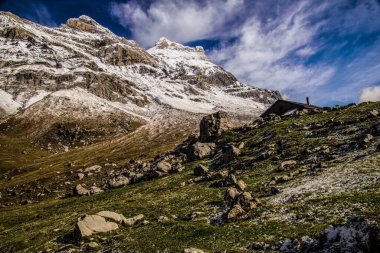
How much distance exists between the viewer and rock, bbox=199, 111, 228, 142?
3539 inches

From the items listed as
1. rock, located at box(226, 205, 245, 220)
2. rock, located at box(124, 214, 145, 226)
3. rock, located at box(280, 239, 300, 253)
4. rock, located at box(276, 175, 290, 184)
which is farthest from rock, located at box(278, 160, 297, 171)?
rock, located at box(280, 239, 300, 253)

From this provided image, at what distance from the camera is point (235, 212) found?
104 ft

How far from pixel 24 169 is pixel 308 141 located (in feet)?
458

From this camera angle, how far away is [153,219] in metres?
37.8

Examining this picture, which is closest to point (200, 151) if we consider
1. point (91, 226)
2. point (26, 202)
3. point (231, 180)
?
point (231, 180)

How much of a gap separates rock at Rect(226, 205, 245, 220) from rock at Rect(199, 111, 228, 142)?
188 feet

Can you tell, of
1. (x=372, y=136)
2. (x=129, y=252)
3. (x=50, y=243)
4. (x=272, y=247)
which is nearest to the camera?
(x=272, y=247)

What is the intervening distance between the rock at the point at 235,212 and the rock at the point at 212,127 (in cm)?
5716

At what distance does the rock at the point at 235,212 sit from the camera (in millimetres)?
31344

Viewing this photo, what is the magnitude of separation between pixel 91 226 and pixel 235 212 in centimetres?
1600

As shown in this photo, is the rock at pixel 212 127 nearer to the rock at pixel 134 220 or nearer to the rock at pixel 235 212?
the rock at pixel 134 220

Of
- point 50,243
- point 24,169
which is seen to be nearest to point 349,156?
point 50,243

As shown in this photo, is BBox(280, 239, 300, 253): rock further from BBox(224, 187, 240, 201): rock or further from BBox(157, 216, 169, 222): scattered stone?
BBox(157, 216, 169, 222): scattered stone

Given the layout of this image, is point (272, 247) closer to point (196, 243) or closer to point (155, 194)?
point (196, 243)
